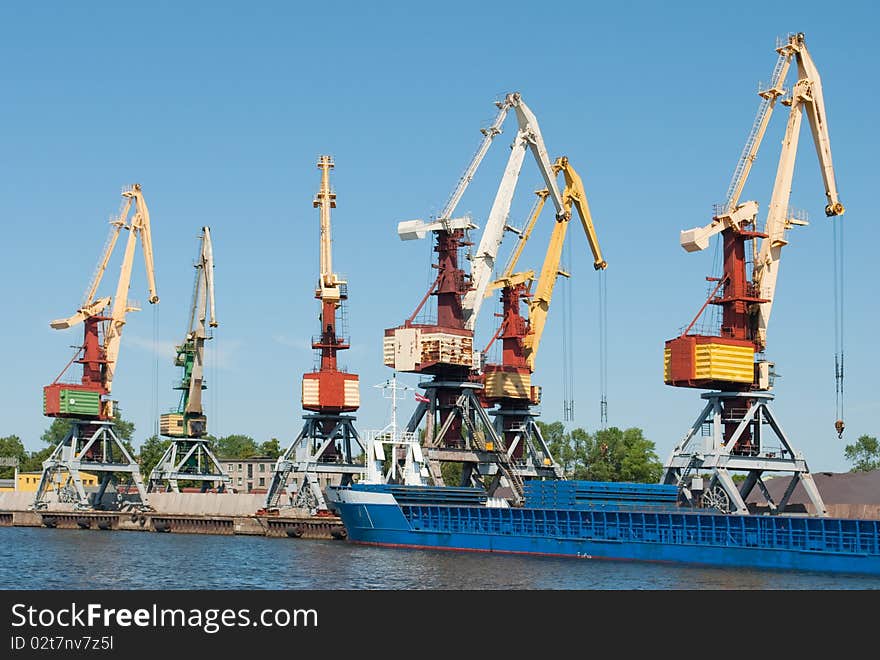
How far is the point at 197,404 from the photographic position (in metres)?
132

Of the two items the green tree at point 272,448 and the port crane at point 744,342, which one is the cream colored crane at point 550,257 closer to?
the port crane at point 744,342

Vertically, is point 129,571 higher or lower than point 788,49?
lower

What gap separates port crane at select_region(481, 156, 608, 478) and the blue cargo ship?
1849cm

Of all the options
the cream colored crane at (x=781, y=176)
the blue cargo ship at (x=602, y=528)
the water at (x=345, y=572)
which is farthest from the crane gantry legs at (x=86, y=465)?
the cream colored crane at (x=781, y=176)

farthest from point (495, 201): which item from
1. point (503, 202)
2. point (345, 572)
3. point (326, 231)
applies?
point (345, 572)

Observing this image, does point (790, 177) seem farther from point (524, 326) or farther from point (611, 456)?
point (611, 456)

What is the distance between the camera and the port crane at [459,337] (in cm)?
9094

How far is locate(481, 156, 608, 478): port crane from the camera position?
337 ft

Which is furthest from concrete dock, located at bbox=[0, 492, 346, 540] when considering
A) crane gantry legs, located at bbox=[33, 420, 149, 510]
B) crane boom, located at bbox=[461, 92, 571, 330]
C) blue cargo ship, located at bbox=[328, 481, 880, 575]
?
crane boom, located at bbox=[461, 92, 571, 330]

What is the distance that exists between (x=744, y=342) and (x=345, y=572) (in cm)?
2878

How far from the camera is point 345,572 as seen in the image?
64.4 meters
